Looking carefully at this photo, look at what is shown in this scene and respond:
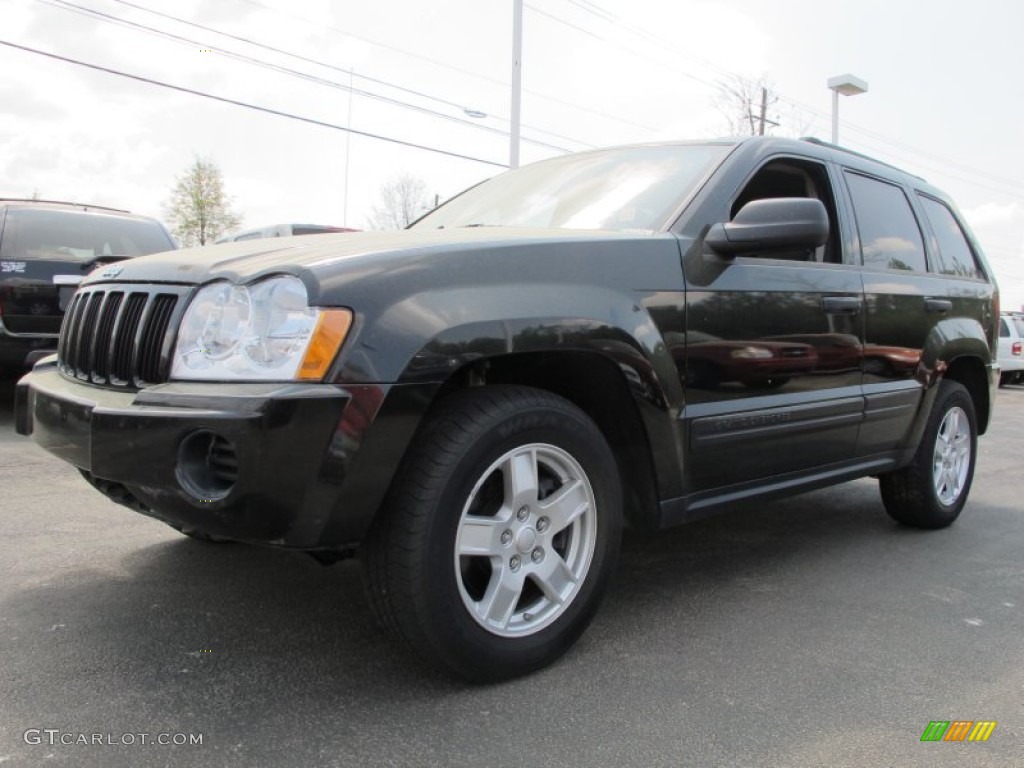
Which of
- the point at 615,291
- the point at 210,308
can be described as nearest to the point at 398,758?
the point at 210,308

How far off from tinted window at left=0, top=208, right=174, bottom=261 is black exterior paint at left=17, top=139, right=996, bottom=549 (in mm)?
4004

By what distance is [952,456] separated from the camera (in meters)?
4.53

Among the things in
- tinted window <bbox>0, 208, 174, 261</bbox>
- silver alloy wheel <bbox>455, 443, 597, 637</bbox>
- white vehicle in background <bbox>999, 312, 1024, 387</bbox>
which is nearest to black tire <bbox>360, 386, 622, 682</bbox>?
silver alloy wheel <bbox>455, 443, 597, 637</bbox>

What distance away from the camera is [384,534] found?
2.21 metres

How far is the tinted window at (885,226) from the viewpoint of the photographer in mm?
3902

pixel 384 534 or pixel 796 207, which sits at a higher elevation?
pixel 796 207

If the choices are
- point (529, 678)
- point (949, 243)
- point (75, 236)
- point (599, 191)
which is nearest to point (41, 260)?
point (75, 236)

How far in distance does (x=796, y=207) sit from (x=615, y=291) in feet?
2.46

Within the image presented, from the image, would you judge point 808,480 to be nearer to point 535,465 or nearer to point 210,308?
point 535,465

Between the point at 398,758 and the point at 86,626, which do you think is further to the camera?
the point at 86,626

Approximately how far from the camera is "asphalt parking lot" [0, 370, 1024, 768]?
210 centimetres

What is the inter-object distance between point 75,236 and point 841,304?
573 cm

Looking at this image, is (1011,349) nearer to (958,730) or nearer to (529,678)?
(958,730)

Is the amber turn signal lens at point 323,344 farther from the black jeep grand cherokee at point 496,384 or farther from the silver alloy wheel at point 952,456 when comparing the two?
the silver alloy wheel at point 952,456
